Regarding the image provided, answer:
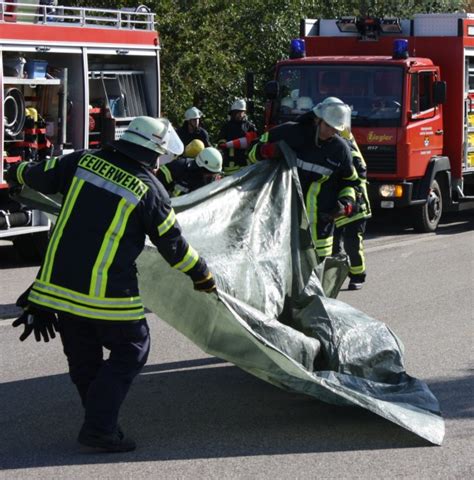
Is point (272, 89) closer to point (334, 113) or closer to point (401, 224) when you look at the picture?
point (401, 224)

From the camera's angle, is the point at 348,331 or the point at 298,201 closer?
the point at 348,331

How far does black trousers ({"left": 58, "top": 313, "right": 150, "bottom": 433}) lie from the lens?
218 inches

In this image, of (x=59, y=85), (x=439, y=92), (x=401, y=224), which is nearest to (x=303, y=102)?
(x=439, y=92)

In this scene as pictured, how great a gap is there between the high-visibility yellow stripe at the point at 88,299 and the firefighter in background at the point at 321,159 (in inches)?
90.7

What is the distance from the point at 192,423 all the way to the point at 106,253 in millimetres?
1269

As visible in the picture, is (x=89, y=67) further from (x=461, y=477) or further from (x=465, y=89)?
(x=461, y=477)

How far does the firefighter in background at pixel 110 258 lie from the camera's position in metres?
5.49

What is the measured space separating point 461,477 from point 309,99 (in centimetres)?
943

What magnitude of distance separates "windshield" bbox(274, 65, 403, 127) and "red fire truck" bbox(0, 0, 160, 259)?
2.01 meters

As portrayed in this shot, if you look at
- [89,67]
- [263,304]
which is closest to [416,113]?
[89,67]

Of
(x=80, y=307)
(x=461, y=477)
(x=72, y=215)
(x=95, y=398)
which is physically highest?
(x=72, y=215)

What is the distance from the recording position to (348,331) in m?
6.57

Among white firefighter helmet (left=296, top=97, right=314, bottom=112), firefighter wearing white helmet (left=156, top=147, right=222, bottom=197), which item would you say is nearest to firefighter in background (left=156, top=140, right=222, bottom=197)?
firefighter wearing white helmet (left=156, top=147, right=222, bottom=197)

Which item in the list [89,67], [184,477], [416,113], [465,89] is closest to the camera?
[184,477]
